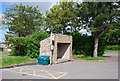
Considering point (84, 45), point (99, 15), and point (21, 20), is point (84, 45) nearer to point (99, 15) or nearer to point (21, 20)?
point (99, 15)

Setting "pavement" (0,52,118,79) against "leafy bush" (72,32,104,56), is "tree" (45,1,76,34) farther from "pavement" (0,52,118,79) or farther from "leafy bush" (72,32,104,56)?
"pavement" (0,52,118,79)

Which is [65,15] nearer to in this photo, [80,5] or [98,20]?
[80,5]

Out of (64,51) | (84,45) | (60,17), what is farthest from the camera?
(60,17)

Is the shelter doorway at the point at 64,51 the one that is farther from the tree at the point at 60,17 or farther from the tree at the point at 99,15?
the tree at the point at 60,17

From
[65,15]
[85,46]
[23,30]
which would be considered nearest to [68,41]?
[85,46]

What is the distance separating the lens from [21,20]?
21.3 metres

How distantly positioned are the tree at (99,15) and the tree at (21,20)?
11.4 m

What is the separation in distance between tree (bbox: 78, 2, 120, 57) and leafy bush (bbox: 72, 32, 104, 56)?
2.29 meters

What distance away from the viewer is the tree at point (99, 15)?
42.2ft

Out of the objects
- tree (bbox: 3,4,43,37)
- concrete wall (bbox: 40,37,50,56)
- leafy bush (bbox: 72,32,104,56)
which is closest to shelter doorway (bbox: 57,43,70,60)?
concrete wall (bbox: 40,37,50,56)

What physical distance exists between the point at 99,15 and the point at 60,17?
31.5 feet

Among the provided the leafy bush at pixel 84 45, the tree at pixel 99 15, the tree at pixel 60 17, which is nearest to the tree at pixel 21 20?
the tree at pixel 60 17

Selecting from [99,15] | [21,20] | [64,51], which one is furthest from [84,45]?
[21,20]

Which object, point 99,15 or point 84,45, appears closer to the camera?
point 99,15
